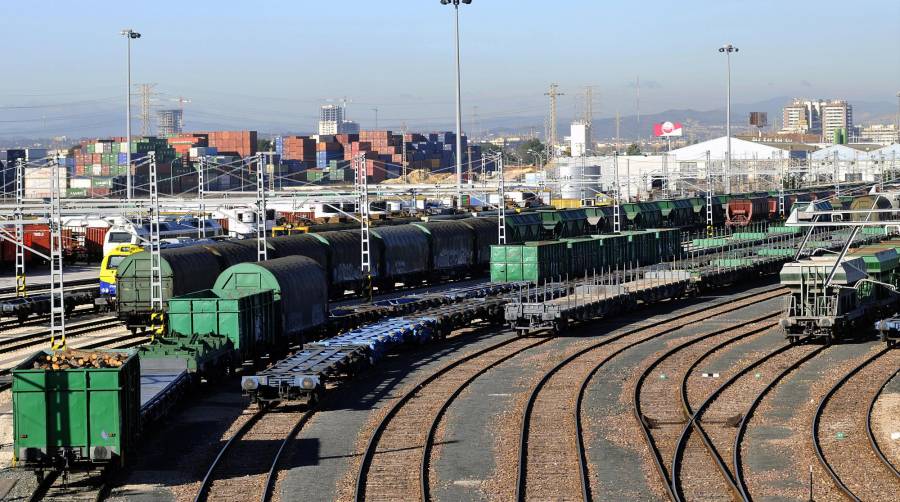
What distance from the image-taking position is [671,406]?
28.6 meters

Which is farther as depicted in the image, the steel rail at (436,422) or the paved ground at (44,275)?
the paved ground at (44,275)

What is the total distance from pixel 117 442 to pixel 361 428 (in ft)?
20.6

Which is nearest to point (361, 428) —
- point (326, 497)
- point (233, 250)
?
point (326, 497)

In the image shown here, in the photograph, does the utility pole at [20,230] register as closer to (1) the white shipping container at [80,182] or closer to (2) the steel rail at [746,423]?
(2) the steel rail at [746,423]

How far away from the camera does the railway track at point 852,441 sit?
21188 millimetres

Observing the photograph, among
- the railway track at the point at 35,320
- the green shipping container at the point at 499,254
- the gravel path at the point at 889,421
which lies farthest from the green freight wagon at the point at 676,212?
the gravel path at the point at 889,421

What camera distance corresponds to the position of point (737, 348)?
3850 cm

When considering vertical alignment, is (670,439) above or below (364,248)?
below

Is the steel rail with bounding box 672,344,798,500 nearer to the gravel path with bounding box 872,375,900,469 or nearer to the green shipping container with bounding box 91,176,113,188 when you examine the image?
the gravel path with bounding box 872,375,900,469

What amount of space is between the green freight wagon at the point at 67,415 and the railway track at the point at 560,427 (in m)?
7.25

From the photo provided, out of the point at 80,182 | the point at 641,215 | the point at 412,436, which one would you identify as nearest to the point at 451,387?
the point at 412,436

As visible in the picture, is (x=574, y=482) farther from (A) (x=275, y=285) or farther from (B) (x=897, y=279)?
(B) (x=897, y=279)

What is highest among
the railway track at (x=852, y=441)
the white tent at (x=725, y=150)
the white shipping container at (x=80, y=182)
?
the white tent at (x=725, y=150)

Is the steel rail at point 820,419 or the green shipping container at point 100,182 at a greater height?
the green shipping container at point 100,182
